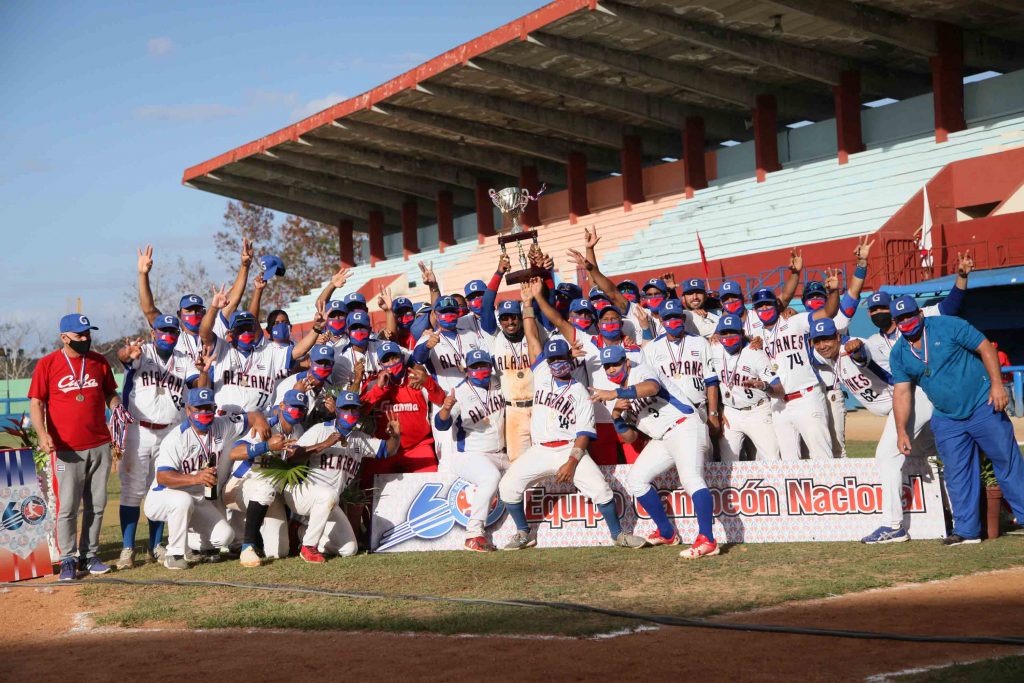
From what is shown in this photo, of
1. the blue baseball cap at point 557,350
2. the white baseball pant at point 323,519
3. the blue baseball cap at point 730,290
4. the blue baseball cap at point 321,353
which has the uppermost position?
the blue baseball cap at point 730,290

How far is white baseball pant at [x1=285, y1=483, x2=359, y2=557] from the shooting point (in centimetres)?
969

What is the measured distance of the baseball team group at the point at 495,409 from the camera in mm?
9031

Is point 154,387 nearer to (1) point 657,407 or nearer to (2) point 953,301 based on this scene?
(1) point 657,407

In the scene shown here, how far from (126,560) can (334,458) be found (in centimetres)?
206

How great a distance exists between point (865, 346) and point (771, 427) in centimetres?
119

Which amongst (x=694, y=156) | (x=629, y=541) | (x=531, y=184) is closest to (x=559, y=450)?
(x=629, y=541)

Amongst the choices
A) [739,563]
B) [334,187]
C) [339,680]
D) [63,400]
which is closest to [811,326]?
[739,563]

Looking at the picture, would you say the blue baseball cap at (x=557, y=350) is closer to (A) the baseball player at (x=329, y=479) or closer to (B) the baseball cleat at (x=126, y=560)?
(A) the baseball player at (x=329, y=479)

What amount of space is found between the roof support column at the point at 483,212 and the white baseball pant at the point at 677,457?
31182 mm

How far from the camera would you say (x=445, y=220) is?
4300cm

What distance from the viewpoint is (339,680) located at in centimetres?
570

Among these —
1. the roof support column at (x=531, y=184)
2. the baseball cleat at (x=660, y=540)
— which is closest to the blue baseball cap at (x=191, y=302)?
the baseball cleat at (x=660, y=540)

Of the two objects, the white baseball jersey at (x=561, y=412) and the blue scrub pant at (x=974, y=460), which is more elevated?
the white baseball jersey at (x=561, y=412)

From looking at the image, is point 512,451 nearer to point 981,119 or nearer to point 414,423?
point 414,423
